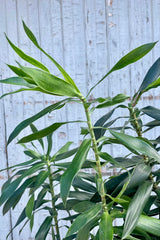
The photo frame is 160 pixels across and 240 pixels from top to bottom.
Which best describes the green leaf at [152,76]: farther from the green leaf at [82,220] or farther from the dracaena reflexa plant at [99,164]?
the green leaf at [82,220]

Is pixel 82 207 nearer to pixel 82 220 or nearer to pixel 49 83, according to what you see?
pixel 82 220

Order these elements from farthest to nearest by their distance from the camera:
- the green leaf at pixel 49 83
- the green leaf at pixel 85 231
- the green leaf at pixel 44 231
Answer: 1. the green leaf at pixel 44 231
2. the green leaf at pixel 85 231
3. the green leaf at pixel 49 83

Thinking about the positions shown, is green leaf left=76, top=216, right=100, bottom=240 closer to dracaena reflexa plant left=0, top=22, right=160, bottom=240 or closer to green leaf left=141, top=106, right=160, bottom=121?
dracaena reflexa plant left=0, top=22, right=160, bottom=240

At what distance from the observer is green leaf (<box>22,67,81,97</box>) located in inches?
20.7

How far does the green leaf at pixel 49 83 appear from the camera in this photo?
53cm

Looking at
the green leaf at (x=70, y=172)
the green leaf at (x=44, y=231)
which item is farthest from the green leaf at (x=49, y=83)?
the green leaf at (x=44, y=231)

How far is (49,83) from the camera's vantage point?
0.54m

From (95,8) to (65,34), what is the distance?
217 millimetres

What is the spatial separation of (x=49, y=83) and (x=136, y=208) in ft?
0.94

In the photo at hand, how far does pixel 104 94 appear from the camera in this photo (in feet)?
6.09

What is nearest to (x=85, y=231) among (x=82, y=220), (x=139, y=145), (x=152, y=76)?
(x=82, y=220)

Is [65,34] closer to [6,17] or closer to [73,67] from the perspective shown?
[73,67]

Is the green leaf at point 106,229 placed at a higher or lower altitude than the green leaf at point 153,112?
lower

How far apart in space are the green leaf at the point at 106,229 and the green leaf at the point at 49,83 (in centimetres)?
25
